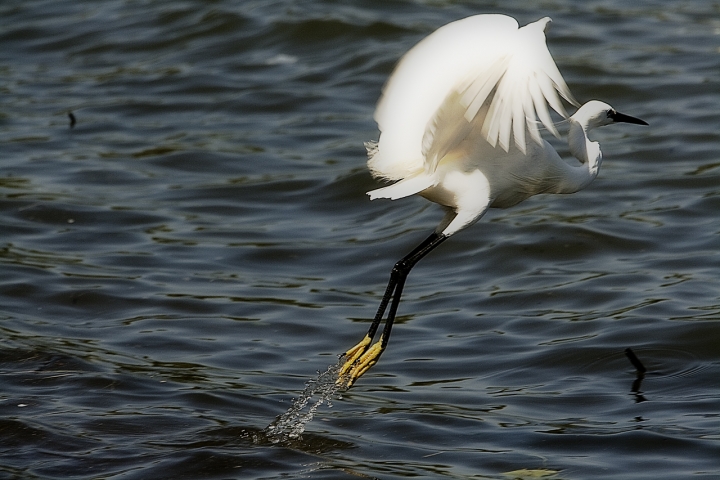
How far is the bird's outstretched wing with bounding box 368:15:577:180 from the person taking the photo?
5.30m

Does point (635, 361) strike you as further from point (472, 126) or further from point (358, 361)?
point (472, 126)

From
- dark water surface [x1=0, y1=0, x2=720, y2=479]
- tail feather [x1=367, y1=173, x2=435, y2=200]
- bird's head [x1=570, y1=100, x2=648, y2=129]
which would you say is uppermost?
bird's head [x1=570, y1=100, x2=648, y2=129]

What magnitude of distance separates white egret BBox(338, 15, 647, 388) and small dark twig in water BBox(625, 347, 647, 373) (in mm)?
1203

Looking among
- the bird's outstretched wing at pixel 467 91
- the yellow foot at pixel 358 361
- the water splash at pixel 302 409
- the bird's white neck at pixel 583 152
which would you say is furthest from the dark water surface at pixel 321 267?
the bird's outstretched wing at pixel 467 91

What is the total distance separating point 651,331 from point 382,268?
2397 millimetres

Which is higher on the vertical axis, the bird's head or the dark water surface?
the bird's head

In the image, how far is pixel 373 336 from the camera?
665 centimetres

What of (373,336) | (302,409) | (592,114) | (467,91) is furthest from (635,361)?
(467,91)

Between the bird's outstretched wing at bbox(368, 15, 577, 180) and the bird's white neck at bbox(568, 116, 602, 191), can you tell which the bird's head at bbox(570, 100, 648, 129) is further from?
the bird's outstretched wing at bbox(368, 15, 577, 180)

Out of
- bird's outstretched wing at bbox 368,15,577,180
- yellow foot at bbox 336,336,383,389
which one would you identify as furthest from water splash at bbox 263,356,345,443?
bird's outstretched wing at bbox 368,15,577,180

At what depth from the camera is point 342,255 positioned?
9875mm

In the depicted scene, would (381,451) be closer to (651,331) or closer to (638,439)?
(638,439)

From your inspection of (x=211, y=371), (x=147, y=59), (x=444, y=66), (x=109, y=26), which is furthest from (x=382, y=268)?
(x=109, y=26)

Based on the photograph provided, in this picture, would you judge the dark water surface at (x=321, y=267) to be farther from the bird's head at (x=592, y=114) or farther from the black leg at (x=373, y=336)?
the bird's head at (x=592, y=114)
